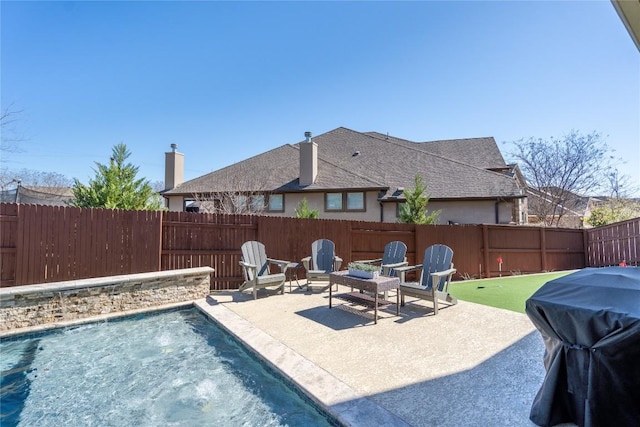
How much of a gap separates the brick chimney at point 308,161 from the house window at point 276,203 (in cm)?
135

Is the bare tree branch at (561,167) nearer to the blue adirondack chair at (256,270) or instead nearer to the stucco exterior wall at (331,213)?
the stucco exterior wall at (331,213)

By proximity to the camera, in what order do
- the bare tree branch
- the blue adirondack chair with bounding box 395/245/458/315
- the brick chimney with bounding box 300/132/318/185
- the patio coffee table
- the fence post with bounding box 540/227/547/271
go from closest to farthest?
1. the patio coffee table
2. the blue adirondack chair with bounding box 395/245/458/315
3. the fence post with bounding box 540/227/547/271
4. the brick chimney with bounding box 300/132/318/185
5. the bare tree branch

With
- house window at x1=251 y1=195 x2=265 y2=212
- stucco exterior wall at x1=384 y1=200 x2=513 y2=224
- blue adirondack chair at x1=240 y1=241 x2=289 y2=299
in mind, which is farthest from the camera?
house window at x1=251 y1=195 x2=265 y2=212

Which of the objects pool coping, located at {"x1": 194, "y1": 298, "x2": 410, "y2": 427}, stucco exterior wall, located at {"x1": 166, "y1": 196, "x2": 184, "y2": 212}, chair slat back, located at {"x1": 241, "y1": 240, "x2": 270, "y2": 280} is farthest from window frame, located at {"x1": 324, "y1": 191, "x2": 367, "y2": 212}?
pool coping, located at {"x1": 194, "y1": 298, "x2": 410, "y2": 427}

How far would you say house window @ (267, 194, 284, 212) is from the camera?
15531 mm

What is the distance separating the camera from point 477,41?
28.0 feet

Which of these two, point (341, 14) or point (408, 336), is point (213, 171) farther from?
point (408, 336)

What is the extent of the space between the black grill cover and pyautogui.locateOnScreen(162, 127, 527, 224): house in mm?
11618

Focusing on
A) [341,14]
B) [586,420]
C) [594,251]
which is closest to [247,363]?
[586,420]

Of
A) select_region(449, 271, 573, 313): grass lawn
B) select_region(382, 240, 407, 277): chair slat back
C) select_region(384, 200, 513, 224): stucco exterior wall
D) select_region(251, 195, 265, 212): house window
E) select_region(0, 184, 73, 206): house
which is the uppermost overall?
select_region(0, 184, 73, 206): house

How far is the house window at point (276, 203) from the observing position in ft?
51.0

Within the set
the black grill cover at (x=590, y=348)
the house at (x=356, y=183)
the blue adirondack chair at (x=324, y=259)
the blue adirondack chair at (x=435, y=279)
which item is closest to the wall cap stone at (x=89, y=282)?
the blue adirondack chair at (x=324, y=259)

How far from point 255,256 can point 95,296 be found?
9.93ft

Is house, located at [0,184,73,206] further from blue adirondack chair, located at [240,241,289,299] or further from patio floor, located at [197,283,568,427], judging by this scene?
patio floor, located at [197,283,568,427]
